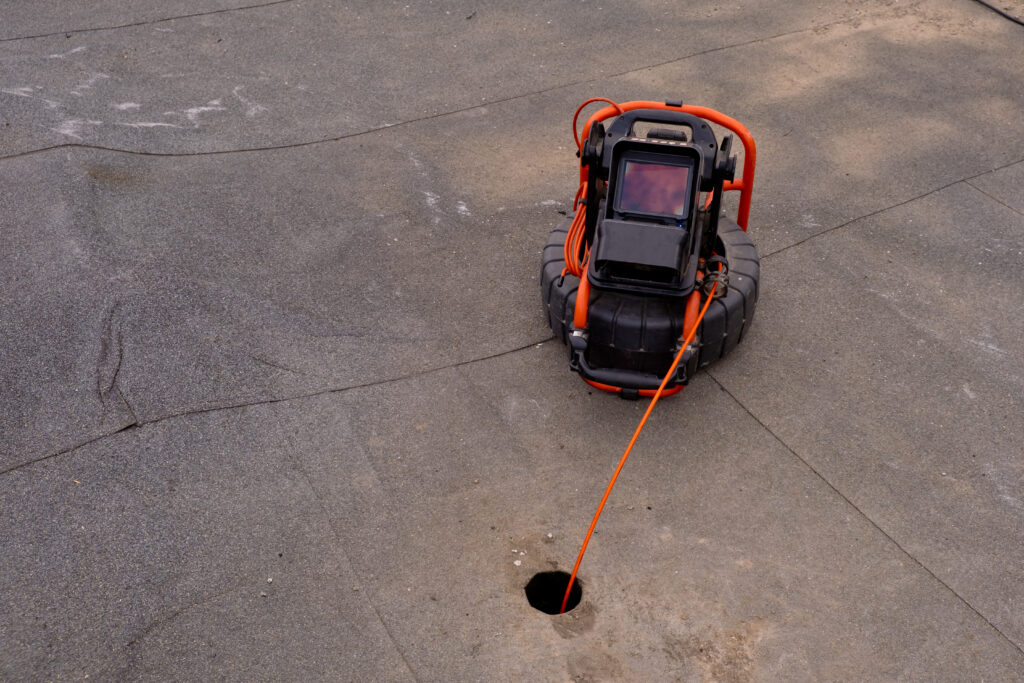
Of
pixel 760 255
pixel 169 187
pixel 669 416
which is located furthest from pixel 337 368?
pixel 760 255

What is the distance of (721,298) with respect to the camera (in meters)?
6.27

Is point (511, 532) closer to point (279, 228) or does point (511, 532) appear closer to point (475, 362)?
point (475, 362)

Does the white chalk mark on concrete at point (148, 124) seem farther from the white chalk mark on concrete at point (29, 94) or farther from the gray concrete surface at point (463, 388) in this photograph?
the white chalk mark on concrete at point (29, 94)

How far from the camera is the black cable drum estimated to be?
6.25 m

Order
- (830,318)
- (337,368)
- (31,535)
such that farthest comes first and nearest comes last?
(830,318) < (337,368) < (31,535)

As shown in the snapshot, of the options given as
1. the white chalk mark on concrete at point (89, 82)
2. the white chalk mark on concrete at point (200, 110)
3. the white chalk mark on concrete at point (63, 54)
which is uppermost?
the white chalk mark on concrete at point (63, 54)

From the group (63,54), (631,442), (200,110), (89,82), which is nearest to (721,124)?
(631,442)

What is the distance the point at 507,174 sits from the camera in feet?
27.9

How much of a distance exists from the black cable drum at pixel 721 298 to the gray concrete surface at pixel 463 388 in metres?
0.25

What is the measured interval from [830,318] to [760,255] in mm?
876

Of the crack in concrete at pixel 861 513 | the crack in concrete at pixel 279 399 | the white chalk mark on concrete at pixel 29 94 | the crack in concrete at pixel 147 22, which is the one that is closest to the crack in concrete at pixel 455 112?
the white chalk mark on concrete at pixel 29 94

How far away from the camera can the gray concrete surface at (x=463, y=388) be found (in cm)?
513

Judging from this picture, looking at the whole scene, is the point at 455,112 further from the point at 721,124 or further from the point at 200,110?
the point at 721,124

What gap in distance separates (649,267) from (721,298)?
0.76 metres
